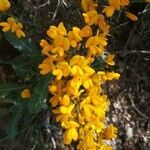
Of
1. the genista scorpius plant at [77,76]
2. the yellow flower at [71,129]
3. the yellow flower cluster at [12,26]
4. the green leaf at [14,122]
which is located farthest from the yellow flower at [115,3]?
the green leaf at [14,122]

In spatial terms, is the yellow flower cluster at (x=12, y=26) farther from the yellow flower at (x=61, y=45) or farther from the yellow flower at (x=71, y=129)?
the yellow flower at (x=71, y=129)

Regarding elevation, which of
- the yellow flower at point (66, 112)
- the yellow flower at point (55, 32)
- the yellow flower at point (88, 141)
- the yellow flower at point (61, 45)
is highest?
the yellow flower at point (55, 32)

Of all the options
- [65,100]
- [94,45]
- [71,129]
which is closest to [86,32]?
[94,45]

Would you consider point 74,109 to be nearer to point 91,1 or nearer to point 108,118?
point 91,1

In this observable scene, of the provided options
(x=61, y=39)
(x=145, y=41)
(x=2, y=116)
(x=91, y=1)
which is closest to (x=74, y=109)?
(x=61, y=39)

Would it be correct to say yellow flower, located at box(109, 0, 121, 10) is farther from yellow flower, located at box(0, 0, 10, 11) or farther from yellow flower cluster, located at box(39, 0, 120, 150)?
yellow flower, located at box(0, 0, 10, 11)

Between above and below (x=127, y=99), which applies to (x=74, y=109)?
below
